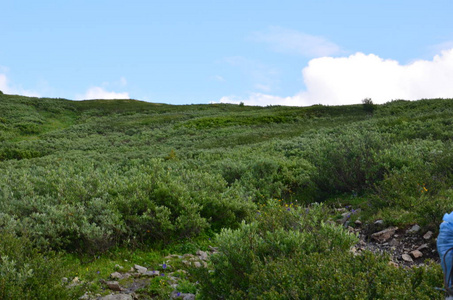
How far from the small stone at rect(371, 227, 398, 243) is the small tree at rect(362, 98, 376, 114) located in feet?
113

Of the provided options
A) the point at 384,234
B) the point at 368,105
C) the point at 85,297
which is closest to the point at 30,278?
the point at 85,297

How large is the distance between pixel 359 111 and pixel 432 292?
3906 centimetres

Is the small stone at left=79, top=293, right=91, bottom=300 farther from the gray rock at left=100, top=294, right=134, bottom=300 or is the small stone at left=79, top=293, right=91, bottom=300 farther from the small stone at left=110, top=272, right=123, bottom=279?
the small stone at left=110, top=272, right=123, bottom=279

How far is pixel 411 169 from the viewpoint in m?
8.86

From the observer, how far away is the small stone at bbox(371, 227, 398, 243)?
6129 mm

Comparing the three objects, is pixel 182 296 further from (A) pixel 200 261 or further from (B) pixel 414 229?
(B) pixel 414 229

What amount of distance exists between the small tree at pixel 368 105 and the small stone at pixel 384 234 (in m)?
34.4

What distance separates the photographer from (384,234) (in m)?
6.20

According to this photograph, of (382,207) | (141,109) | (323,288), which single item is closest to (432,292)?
(323,288)

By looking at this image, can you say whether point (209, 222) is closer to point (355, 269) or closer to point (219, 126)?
point (355, 269)

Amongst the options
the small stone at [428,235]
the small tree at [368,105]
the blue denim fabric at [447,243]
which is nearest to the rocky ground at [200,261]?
the small stone at [428,235]

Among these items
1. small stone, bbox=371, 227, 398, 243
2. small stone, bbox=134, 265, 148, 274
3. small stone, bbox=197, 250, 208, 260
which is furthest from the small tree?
small stone, bbox=134, 265, 148, 274

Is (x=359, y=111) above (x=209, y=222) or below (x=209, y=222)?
above

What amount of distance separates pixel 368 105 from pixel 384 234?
36.9 metres
